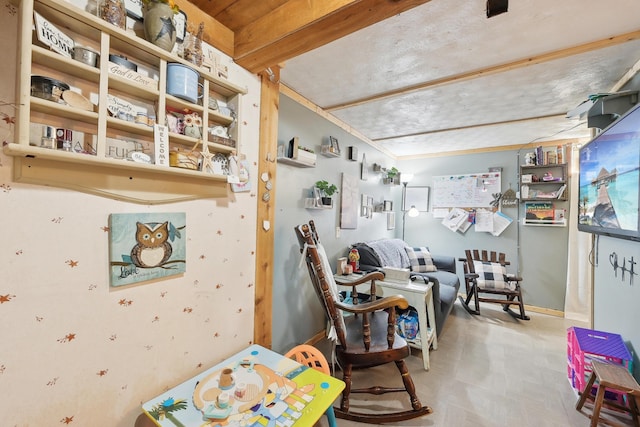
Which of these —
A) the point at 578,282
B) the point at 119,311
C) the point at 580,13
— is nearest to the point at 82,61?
the point at 119,311

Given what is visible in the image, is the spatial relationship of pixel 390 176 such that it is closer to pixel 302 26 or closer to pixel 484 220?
pixel 484 220

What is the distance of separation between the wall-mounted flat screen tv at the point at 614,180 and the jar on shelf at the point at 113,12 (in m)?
A: 2.48

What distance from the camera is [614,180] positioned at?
1.62m

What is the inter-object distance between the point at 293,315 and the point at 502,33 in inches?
95.4

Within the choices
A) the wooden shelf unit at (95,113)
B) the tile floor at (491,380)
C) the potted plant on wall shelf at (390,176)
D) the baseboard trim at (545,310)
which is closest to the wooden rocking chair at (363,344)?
the tile floor at (491,380)

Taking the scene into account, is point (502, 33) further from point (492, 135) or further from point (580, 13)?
point (492, 135)

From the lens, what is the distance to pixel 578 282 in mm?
3158

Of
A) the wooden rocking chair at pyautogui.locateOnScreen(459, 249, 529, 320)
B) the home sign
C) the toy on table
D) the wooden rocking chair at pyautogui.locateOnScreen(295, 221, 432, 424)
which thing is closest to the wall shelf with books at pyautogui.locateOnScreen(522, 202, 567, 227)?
the wooden rocking chair at pyautogui.locateOnScreen(459, 249, 529, 320)

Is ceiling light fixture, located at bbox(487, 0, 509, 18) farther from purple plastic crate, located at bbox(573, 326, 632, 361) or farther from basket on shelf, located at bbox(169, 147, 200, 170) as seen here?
purple plastic crate, located at bbox(573, 326, 632, 361)

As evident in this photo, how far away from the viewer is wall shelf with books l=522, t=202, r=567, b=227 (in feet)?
10.9

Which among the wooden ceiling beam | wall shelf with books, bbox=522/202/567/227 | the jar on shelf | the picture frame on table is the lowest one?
wall shelf with books, bbox=522/202/567/227

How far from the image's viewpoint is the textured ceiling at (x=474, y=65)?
1.29m

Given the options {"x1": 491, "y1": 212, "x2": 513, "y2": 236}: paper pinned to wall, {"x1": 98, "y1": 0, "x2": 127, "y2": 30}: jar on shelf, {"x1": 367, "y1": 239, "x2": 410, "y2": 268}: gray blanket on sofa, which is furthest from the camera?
{"x1": 491, "y1": 212, "x2": 513, "y2": 236}: paper pinned to wall

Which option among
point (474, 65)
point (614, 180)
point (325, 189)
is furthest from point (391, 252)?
point (474, 65)
